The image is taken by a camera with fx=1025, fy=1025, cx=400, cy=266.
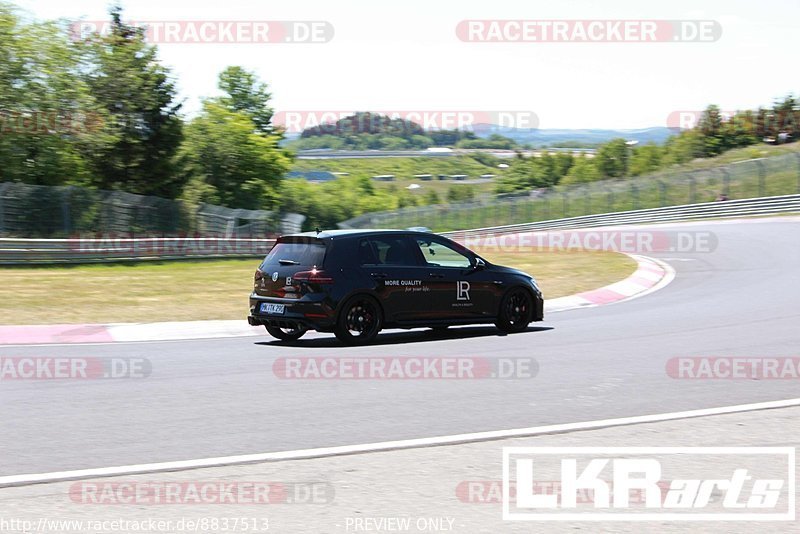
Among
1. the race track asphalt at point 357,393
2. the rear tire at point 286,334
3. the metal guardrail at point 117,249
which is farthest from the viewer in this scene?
the metal guardrail at point 117,249

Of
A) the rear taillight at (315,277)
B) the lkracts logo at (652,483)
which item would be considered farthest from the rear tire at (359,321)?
the lkracts logo at (652,483)

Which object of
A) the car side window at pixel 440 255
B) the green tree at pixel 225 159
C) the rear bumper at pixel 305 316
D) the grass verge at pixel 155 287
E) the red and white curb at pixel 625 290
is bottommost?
the red and white curb at pixel 625 290

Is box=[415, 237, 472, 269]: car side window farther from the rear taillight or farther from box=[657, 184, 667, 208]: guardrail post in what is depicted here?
box=[657, 184, 667, 208]: guardrail post

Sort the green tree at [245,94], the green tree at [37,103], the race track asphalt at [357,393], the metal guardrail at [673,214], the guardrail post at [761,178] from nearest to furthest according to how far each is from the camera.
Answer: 1. the race track asphalt at [357,393]
2. the green tree at [37,103]
3. the metal guardrail at [673,214]
4. the guardrail post at [761,178]
5. the green tree at [245,94]

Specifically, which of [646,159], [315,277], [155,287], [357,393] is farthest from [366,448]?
[646,159]

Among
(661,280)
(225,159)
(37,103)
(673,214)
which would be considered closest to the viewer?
(661,280)

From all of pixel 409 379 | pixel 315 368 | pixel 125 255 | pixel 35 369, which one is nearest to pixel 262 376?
pixel 315 368

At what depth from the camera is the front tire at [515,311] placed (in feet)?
48.5

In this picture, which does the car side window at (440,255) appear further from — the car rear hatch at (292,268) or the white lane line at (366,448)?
the white lane line at (366,448)

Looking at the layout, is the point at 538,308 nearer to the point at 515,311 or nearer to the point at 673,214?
the point at 515,311

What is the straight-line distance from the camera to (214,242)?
133 feet

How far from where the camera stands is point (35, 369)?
37.4 feet

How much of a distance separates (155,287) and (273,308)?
383 inches

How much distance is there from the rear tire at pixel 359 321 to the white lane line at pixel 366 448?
528 cm
